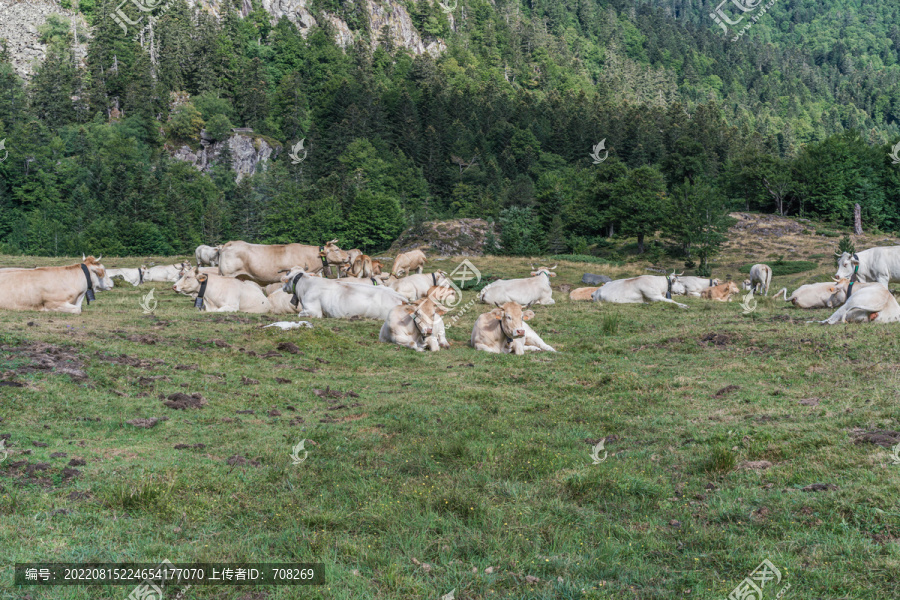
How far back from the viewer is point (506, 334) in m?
16.9

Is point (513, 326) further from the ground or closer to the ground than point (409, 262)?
further from the ground

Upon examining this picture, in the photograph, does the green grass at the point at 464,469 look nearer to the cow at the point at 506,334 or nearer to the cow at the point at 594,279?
the cow at the point at 506,334

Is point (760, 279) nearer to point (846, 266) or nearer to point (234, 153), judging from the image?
point (846, 266)

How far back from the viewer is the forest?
83625 millimetres

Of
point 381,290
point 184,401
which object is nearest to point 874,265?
point 381,290

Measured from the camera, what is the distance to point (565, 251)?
75000 mm

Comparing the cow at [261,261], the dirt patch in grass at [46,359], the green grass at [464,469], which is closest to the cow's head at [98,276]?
the cow at [261,261]

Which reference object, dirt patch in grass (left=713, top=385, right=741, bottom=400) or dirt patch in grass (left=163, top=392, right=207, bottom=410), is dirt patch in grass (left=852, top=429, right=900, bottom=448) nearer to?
dirt patch in grass (left=713, top=385, right=741, bottom=400)

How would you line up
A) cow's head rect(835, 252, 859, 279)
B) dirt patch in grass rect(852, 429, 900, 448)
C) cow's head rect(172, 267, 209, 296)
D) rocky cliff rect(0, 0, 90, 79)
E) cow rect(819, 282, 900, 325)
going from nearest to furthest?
dirt patch in grass rect(852, 429, 900, 448)
cow rect(819, 282, 900, 325)
cow's head rect(172, 267, 209, 296)
cow's head rect(835, 252, 859, 279)
rocky cliff rect(0, 0, 90, 79)

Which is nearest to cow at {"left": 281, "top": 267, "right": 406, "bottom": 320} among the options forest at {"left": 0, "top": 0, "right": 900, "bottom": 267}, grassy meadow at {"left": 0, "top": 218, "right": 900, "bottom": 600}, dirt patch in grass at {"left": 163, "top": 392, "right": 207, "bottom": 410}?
grassy meadow at {"left": 0, "top": 218, "right": 900, "bottom": 600}

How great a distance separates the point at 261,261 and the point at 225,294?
5920mm

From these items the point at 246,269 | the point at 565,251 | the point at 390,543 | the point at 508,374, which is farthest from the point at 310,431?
the point at 565,251

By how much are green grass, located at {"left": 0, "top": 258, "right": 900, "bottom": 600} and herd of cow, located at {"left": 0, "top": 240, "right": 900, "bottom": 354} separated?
2.21m

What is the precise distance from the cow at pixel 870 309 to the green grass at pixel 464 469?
1.90 metres
